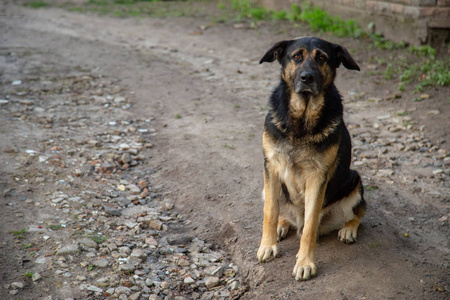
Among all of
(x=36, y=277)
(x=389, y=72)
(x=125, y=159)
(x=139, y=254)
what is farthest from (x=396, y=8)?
(x=36, y=277)

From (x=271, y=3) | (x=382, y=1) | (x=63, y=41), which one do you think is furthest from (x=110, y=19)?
(x=382, y=1)

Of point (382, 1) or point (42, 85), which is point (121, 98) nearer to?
point (42, 85)

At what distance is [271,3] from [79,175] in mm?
9681

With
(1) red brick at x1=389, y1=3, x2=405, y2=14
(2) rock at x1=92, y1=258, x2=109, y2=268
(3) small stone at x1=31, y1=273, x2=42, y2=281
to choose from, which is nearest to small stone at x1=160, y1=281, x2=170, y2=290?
(2) rock at x1=92, y1=258, x2=109, y2=268

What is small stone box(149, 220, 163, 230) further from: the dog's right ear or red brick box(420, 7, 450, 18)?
red brick box(420, 7, 450, 18)

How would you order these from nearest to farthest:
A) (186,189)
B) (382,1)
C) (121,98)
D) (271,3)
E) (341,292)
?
(341,292) < (186,189) < (121,98) < (382,1) < (271,3)

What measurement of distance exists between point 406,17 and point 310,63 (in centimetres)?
620

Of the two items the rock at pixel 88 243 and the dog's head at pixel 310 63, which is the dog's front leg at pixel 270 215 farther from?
the rock at pixel 88 243

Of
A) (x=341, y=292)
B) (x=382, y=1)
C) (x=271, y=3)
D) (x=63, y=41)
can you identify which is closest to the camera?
(x=341, y=292)

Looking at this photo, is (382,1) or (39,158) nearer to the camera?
(39,158)

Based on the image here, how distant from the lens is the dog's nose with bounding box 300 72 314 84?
3643 millimetres

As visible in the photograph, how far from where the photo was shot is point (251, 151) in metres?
6.04

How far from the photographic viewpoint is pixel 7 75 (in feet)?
27.4

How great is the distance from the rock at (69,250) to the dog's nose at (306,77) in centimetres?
248
